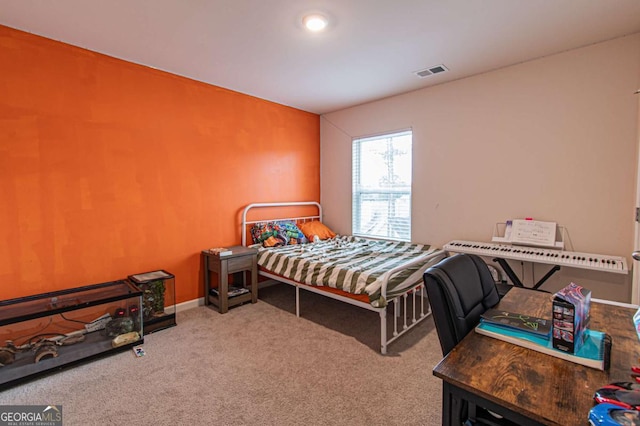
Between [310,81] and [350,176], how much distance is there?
4.88 feet

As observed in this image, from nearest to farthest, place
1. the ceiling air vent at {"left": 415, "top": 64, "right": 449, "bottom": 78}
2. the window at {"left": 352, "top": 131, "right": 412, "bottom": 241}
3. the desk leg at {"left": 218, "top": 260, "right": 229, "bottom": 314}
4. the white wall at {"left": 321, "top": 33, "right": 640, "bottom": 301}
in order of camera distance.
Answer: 1. the white wall at {"left": 321, "top": 33, "right": 640, "bottom": 301}
2. the ceiling air vent at {"left": 415, "top": 64, "right": 449, "bottom": 78}
3. the desk leg at {"left": 218, "top": 260, "right": 229, "bottom": 314}
4. the window at {"left": 352, "top": 131, "right": 412, "bottom": 241}

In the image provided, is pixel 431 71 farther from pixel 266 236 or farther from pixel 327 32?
pixel 266 236

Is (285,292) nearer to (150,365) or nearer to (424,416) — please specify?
(150,365)

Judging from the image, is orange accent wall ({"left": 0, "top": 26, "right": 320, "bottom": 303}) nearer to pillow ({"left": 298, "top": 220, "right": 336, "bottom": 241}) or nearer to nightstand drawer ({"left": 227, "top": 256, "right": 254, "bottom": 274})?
nightstand drawer ({"left": 227, "top": 256, "right": 254, "bottom": 274})

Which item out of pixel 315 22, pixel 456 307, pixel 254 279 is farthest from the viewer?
pixel 254 279

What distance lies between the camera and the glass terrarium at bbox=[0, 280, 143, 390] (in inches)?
82.6

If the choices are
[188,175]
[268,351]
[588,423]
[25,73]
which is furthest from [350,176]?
[588,423]

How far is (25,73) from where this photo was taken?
2336 mm

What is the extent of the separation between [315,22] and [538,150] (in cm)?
230

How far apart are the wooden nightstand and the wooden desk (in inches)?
101

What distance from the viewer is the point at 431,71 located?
3.06 meters

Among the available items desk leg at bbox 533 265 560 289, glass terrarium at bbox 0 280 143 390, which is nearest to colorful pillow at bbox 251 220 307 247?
glass terrarium at bbox 0 280 143 390

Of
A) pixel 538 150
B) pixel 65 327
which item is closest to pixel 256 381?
pixel 65 327

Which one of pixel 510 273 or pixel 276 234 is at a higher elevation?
pixel 276 234
